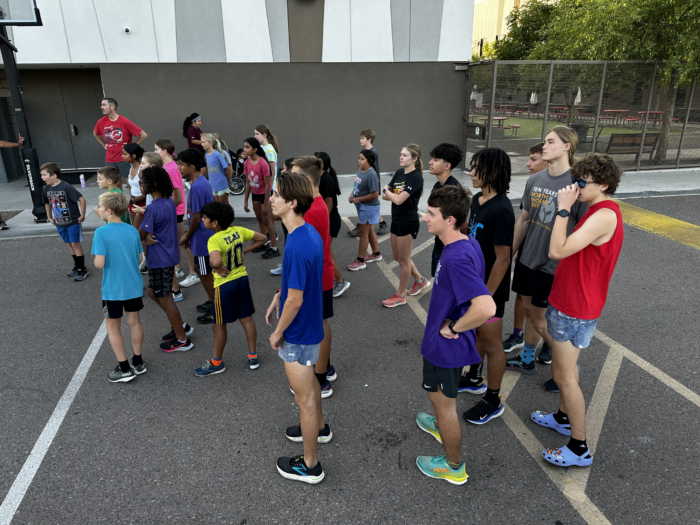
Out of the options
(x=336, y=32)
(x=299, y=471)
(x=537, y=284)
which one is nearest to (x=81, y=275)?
(x=299, y=471)

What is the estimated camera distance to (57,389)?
4098 mm

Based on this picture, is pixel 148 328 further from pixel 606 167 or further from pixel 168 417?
pixel 606 167

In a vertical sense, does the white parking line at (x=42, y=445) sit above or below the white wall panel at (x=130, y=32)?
below

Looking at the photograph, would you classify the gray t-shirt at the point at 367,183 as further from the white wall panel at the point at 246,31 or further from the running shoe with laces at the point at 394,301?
the white wall panel at the point at 246,31

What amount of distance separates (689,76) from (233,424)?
1306cm

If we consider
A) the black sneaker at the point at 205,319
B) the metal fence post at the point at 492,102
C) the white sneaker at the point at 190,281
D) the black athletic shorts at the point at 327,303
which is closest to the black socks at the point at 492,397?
the black athletic shorts at the point at 327,303

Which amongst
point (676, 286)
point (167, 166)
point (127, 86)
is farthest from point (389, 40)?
point (676, 286)

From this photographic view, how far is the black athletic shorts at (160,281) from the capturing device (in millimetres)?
4488

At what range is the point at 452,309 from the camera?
2719 millimetres

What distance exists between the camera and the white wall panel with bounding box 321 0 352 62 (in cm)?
1149

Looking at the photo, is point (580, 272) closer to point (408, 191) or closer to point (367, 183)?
point (408, 191)

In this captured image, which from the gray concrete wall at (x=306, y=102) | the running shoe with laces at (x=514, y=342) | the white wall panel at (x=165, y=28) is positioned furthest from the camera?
the gray concrete wall at (x=306, y=102)

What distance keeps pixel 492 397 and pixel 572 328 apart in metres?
0.93

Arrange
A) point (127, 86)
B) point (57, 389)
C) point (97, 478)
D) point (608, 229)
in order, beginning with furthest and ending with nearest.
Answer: point (127, 86), point (57, 389), point (97, 478), point (608, 229)
